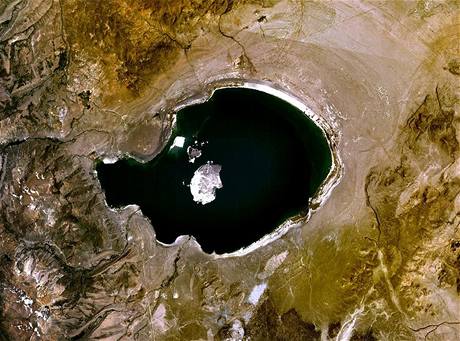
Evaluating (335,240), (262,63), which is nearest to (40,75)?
(262,63)

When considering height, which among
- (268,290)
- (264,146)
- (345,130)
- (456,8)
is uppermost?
(456,8)

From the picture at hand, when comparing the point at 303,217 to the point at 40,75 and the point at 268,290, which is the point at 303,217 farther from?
the point at 40,75

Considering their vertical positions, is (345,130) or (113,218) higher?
(345,130)

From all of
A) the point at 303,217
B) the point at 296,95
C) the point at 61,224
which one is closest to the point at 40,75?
the point at 61,224

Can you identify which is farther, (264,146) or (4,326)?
(264,146)

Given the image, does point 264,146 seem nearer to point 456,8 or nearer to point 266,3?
point 266,3

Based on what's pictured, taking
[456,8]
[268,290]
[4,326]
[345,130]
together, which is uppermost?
[456,8]
